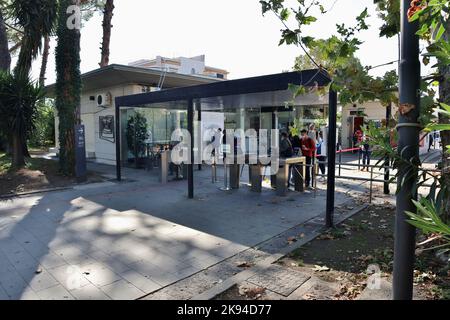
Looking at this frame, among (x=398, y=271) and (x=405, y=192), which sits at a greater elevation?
(x=405, y=192)

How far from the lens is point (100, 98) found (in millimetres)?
15344

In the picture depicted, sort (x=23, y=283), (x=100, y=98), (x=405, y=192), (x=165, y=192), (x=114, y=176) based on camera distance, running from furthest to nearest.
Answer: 1. (x=100, y=98)
2. (x=114, y=176)
3. (x=165, y=192)
4. (x=23, y=283)
5. (x=405, y=192)

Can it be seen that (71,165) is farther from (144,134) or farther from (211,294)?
(211,294)

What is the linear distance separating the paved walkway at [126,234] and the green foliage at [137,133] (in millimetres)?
4838

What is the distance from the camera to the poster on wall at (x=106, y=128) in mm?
15130

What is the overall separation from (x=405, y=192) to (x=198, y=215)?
497 cm

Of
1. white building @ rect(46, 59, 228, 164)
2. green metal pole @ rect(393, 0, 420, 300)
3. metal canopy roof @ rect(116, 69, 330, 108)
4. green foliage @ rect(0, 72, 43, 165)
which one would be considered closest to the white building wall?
white building @ rect(46, 59, 228, 164)

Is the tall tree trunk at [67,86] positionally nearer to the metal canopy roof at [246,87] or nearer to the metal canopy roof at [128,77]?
the metal canopy roof at [128,77]

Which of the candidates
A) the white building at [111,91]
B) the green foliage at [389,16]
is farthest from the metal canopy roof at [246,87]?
the white building at [111,91]

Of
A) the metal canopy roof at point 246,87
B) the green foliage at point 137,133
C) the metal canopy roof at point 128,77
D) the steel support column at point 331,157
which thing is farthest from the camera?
the green foliage at point 137,133

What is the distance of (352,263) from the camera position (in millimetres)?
4227

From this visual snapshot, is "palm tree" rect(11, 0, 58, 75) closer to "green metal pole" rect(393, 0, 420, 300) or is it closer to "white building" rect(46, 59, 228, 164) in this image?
"white building" rect(46, 59, 228, 164)

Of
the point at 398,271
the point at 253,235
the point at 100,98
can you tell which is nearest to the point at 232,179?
the point at 253,235

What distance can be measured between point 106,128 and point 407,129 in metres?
15.0
